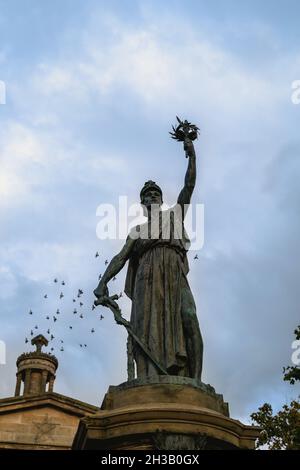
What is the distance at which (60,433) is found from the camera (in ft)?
103

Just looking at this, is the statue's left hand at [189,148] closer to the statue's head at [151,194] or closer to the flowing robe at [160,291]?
the statue's head at [151,194]

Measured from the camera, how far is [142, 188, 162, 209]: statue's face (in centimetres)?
947

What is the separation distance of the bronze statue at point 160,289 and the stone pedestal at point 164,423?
570 mm

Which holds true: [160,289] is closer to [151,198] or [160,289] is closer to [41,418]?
[151,198]

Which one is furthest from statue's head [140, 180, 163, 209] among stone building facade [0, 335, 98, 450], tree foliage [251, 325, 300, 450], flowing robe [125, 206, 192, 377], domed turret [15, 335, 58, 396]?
domed turret [15, 335, 58, 396]

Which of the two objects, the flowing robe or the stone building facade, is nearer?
the flowing robe

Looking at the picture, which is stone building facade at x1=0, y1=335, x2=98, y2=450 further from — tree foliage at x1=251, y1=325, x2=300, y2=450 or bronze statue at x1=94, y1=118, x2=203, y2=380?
bronze statue at x1=94, y1=118, x2=203, y2=380

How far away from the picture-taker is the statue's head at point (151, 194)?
9477mm

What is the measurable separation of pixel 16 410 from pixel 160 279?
26.6m

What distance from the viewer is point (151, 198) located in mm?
9484

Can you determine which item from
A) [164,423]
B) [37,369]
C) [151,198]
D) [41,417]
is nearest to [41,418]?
[41,417]

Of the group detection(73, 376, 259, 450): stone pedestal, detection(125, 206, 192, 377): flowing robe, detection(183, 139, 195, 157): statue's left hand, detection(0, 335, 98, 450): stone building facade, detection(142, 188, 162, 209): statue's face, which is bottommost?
detection(73, 376, 259, 450): stone pedestal
